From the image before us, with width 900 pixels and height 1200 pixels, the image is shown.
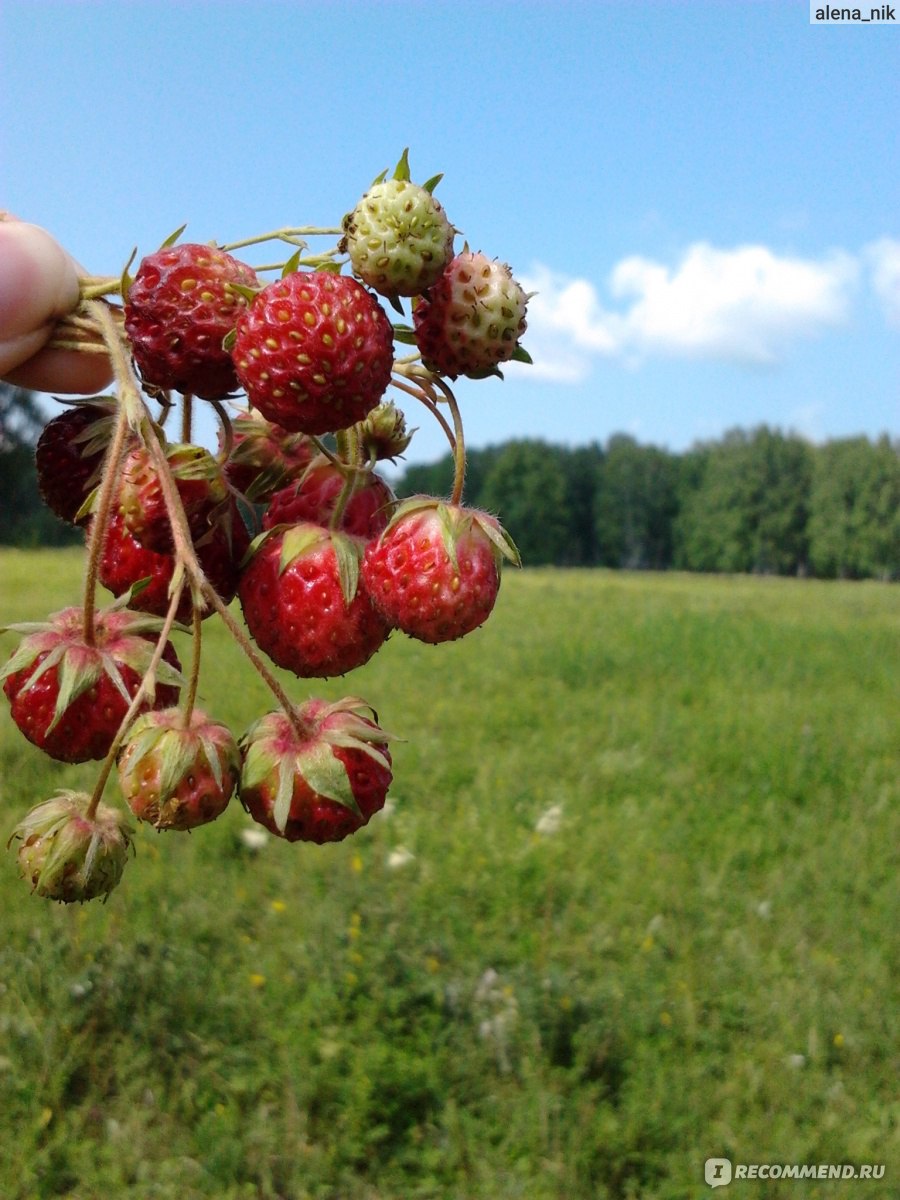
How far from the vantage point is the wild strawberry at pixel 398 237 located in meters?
0.72

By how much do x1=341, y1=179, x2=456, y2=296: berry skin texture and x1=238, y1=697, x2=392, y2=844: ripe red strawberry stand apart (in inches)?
14.6

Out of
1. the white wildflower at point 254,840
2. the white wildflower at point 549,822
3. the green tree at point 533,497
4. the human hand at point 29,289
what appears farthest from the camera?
the green tree at point 533,497

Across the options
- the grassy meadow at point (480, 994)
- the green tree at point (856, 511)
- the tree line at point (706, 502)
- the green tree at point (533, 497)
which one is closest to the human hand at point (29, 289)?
the grassy meadow at point (480, 994)

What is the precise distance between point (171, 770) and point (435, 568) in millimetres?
256

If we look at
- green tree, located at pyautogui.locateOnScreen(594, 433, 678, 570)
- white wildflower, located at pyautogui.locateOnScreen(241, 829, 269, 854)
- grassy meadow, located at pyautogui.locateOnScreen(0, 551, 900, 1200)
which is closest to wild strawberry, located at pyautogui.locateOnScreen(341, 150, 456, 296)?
grassy meadow, located at pyautogui.locateOnScreen(0, 551, 900, 1200)

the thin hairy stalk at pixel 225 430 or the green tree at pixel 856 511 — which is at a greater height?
the green tree at pixel 856 511

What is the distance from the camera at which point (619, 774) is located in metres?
5.78

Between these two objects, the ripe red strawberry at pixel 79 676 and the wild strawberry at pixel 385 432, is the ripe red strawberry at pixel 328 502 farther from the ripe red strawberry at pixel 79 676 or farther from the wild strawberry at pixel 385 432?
the ripe red strawberry at pixel 79 676

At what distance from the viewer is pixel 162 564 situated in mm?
983

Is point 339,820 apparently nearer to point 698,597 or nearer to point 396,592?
point 396,592

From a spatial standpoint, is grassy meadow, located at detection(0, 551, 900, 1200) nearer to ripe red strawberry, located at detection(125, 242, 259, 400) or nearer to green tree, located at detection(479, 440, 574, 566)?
ripe red strawberry, located at detection(125, 242, 259, 400)

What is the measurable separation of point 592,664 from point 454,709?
1895 mm

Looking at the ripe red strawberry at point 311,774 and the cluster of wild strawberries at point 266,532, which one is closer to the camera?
the cluster of wild strawberries at point 266,532

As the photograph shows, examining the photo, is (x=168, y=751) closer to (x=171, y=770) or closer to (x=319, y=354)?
(x=171, y=770)
